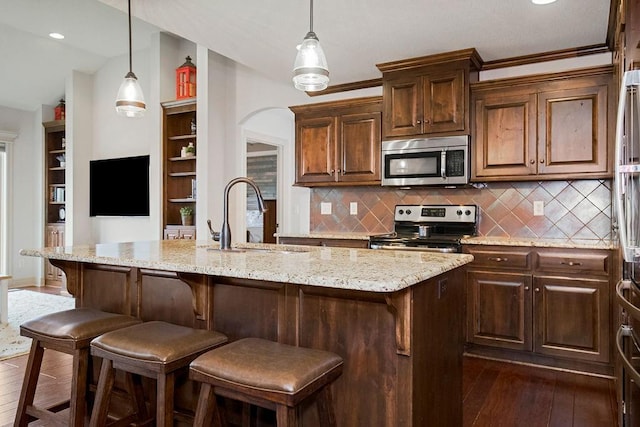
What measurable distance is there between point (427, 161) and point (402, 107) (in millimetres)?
522

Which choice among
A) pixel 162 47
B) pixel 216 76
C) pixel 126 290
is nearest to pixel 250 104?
pixel 216 76

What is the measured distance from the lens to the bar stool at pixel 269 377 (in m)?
1.31

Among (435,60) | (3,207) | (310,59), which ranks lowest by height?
(3,207)

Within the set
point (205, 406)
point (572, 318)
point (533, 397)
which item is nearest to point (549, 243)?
point (572, 318)

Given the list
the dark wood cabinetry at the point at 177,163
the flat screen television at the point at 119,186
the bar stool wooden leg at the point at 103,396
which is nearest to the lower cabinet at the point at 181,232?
the dark wood cabinetry at the point at 177,163

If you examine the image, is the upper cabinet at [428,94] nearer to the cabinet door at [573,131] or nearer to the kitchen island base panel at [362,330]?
the cabinet door at [573,131]

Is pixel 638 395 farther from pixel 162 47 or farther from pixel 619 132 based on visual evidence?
pixel 162 47

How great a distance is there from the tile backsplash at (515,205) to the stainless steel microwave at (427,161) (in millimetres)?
314

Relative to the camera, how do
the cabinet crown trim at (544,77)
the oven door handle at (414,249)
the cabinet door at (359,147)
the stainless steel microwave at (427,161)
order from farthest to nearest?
the cabinet door at (359,147)
the stainless steel microwave at (427,161)
the oven door handle at (414,249)
the cabinet crown trim at (544,77)

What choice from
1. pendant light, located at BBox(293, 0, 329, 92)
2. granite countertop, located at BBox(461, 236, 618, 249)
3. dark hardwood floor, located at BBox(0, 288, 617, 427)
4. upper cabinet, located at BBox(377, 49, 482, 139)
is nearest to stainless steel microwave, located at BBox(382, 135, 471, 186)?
upper cabinet, located at BBox(377, 49, 482, 139)

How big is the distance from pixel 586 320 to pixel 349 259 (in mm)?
2090

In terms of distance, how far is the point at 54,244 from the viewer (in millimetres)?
6547

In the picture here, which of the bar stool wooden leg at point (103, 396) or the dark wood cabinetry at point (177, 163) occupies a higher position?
the dark wood cabinetry at point (177, 163)

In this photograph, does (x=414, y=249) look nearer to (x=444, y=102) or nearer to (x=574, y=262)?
(x=574, y=262)
